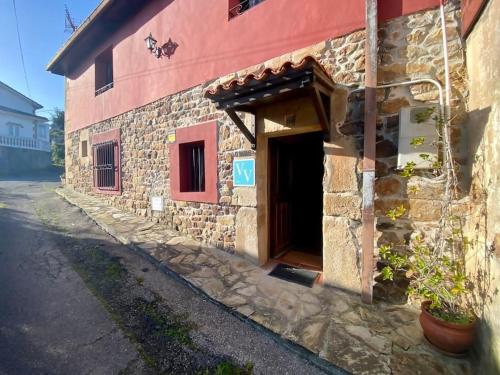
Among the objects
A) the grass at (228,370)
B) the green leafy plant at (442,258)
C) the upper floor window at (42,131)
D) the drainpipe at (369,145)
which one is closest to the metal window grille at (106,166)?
the grass at (228,370)

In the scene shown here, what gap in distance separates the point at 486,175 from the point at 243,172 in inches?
117

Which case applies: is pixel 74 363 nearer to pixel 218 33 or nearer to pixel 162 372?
pixel 162 372

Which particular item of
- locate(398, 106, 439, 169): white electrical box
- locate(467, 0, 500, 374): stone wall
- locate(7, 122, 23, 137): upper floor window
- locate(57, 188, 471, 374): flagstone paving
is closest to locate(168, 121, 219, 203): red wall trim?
locate(57, 188, 471, 374): flagstone paving

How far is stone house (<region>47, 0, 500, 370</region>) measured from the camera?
266 cm

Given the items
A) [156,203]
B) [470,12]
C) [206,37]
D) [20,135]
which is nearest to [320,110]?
[470,12]

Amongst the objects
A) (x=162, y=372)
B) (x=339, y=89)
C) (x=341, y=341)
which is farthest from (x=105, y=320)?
(x=339, y=89)

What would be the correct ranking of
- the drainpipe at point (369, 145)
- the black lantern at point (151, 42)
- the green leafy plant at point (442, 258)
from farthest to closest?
the black lantern at point (151, 42), the drainpipe at point (369, 145), the green leafy plant at point (442, 258)

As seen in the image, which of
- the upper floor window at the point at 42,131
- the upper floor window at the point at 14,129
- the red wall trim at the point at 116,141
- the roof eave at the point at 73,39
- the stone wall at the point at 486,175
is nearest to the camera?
the stone wall at the point at 486,175

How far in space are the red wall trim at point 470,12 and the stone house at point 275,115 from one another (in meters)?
0.02

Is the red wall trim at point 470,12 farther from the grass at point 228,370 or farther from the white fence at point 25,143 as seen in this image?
the white fence at point 25,143

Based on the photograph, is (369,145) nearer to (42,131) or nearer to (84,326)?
(84,326)

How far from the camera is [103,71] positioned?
8422 mm

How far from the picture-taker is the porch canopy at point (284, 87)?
8.25 feet

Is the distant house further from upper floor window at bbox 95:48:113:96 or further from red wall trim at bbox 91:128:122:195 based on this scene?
red wall trim at bbox 91:128:122:195
